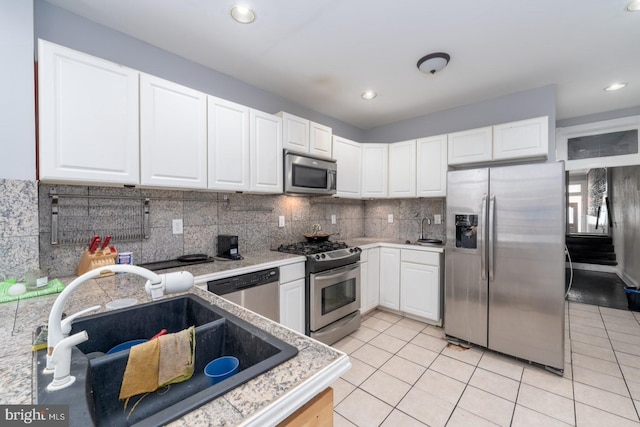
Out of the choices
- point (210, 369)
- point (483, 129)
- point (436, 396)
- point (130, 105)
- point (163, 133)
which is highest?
point (483, 129)

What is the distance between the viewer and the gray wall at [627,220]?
13.4 feet

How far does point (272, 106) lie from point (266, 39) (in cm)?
Answer: 95

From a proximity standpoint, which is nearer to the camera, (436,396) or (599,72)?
(436,396)

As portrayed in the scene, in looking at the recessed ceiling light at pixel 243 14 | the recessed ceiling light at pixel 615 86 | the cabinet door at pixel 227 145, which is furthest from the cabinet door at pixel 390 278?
the recessed ceiling light at pixel 615 86

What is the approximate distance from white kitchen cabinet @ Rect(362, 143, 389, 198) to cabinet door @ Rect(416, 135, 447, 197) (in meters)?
0.44

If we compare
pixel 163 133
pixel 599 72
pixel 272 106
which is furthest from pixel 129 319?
pixel 599 72

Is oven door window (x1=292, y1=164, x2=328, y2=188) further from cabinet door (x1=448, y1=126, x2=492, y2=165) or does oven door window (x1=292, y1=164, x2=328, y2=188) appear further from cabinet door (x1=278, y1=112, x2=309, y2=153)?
cabinet door (x1=448, y1=126, x2=492, y2=165)

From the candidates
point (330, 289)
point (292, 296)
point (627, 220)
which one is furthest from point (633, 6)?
point (627, 220)

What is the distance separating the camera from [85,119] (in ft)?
5.09

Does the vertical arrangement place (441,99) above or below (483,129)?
above

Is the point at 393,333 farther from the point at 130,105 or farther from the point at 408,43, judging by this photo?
the point at 130,105

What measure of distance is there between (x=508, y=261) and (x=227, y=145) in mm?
2645

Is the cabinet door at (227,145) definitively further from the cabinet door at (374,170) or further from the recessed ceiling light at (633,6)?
the recessed ceiling light at (633,6)

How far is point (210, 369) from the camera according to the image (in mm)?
778
